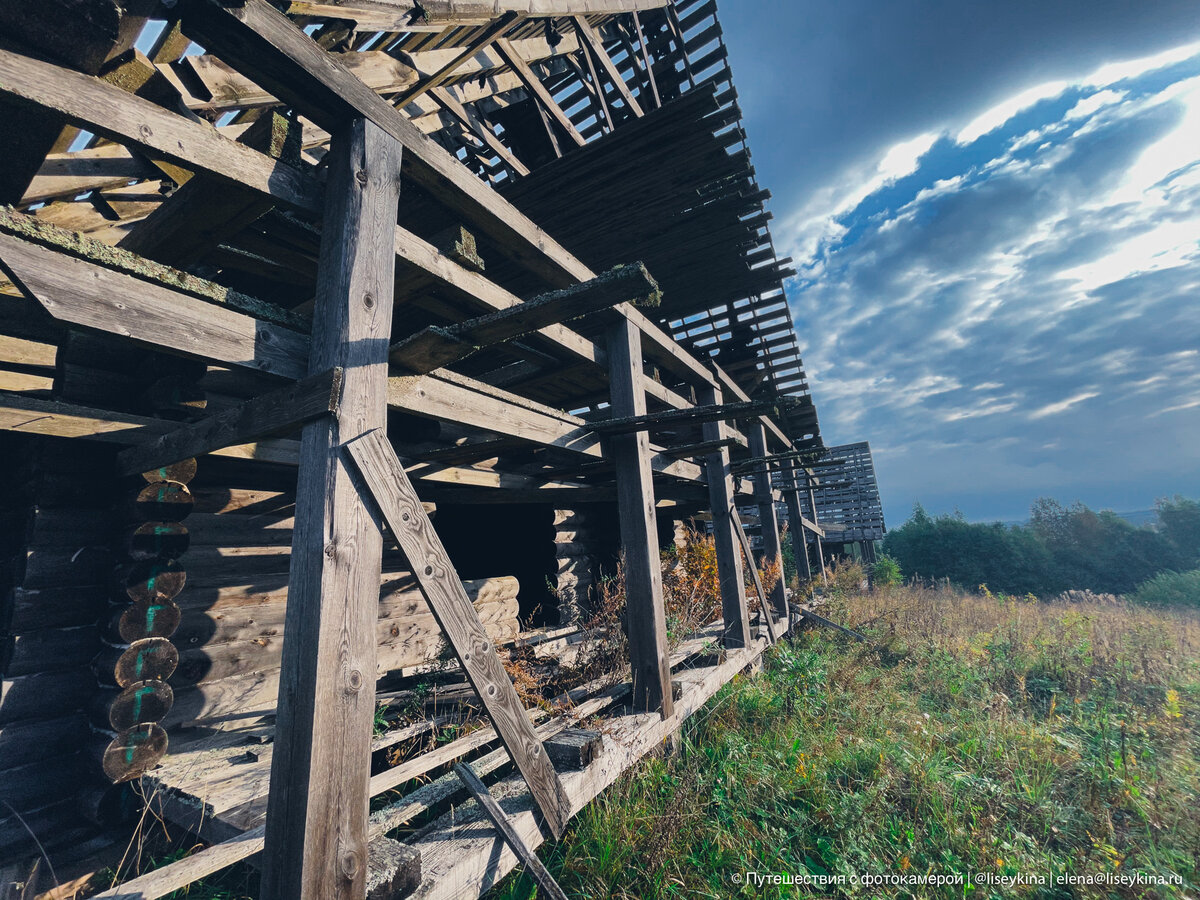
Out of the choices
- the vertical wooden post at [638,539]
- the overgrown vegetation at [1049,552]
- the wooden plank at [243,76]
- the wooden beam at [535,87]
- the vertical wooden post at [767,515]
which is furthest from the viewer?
the overgrown vegetation at [1049,552]

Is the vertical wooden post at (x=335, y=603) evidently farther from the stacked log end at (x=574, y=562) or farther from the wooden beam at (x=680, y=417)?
the stacked log end at (x=574, y=562)

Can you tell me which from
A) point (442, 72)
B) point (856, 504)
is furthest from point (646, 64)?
point (856, 504)

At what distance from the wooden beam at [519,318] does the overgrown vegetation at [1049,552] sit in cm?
2381

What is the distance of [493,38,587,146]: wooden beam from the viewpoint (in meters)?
4.25

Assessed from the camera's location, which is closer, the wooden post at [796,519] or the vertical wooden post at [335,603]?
the vertical wooden post at [335,603]

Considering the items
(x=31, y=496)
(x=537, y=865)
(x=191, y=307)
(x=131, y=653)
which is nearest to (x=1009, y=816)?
(x=537, y=865)

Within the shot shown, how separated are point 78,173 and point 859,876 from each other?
6286mm

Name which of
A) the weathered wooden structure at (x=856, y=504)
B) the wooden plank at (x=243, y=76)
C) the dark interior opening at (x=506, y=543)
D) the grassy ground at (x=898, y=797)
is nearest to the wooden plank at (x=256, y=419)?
the wooden plank at (x=243, y=76)

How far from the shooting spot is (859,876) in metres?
2.86

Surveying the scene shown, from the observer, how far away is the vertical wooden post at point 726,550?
6.11 meters

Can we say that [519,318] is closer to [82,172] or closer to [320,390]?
[320,390]

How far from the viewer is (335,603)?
6.07 ft

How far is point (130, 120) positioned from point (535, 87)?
12.6ft

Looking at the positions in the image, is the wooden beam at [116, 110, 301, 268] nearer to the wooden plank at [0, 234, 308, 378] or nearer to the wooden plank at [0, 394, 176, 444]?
the wooden plank at [0, 234, 308, 378]
